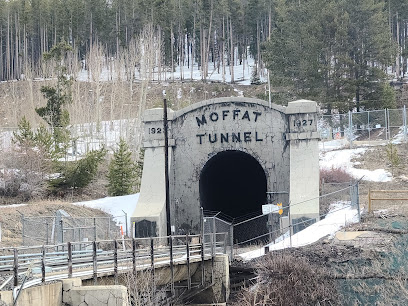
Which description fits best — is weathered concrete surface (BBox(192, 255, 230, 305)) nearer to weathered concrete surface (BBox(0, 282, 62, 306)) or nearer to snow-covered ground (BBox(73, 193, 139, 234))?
weathered concrete surface (BBox(0, 282, 62, 306))

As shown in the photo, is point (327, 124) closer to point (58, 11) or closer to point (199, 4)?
point (199, 4)

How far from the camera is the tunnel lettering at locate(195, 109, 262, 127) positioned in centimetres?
3512

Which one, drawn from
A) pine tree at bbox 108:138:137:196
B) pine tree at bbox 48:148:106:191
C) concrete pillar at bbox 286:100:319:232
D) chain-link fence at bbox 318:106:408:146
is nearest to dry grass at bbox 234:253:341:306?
concrete pillar at bbox 286:100:319:232

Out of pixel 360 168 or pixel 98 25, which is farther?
pixel 98 25

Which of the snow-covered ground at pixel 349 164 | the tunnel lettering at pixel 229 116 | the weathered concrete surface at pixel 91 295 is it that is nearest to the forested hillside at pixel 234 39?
the snow-covered ground at pixel 349 164

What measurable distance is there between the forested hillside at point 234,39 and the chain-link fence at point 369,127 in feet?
31.7

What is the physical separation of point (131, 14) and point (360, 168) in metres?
70.3

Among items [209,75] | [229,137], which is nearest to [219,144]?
[229,137]

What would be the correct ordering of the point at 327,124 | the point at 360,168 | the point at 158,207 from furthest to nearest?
1. the point at 327,124
2. the point at 360,168
3. the point at 158,207

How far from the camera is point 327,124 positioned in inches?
2040

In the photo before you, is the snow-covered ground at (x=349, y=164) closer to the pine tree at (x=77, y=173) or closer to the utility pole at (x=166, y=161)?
the utility pole at (x=166, y=161)

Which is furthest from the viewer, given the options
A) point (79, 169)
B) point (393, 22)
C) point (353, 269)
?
point (393, 22)

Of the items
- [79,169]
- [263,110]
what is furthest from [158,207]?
[79,169]

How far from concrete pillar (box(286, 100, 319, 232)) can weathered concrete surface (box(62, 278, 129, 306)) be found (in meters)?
16.2
